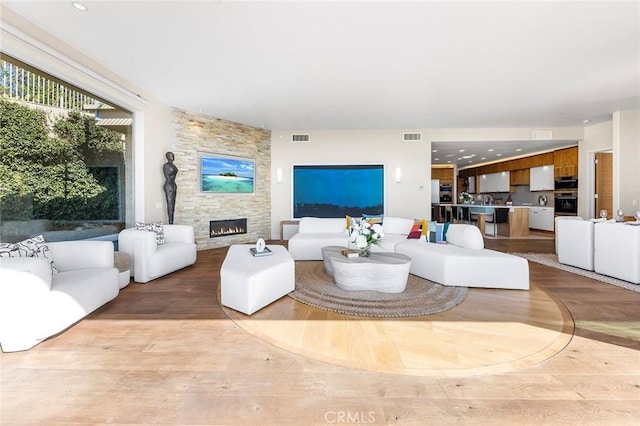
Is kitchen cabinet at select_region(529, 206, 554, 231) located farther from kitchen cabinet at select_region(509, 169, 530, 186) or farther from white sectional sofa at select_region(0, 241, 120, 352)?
white sectional sofa at select_region(0, 241, 120, 352)

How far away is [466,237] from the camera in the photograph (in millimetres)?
3799

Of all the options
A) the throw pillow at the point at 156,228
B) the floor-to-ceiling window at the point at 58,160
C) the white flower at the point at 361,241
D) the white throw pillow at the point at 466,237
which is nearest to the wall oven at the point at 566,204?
the white throw pillow at the point at 466,237

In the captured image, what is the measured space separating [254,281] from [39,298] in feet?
5.23

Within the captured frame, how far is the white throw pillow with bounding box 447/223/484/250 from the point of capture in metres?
3.72

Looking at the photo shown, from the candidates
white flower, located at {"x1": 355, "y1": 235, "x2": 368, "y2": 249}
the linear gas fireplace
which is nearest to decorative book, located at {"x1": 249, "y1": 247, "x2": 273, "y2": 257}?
white flower, located at {"x1": 355, "y1": 235, "x2": 368, "y2": 249}

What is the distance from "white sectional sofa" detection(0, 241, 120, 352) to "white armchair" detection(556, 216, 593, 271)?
247 inches

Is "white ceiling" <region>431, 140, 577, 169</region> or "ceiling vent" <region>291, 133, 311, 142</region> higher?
"ceiling vent" <region>291, 133, 311, 142</region>

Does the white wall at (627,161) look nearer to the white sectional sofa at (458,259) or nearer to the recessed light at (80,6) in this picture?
the white sectional sofa at (458,259)

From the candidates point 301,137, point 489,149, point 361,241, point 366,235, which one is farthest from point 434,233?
point 489,149

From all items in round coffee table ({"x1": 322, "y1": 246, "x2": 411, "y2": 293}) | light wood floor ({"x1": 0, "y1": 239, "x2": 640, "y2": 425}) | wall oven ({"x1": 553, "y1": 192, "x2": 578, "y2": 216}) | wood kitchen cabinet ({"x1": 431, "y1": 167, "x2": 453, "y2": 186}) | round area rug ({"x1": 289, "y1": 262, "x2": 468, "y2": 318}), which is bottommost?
light wood floor ({"x1": 0, "y1": 239, "x2": 640, "y2": 425})

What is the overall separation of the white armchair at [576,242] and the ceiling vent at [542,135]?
346 cm

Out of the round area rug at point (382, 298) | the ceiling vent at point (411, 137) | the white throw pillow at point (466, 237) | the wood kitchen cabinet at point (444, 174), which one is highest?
the ceiling vent at point (411, 137)

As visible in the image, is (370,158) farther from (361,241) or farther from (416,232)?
(361,241)

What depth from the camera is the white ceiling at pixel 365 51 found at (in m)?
2.59
